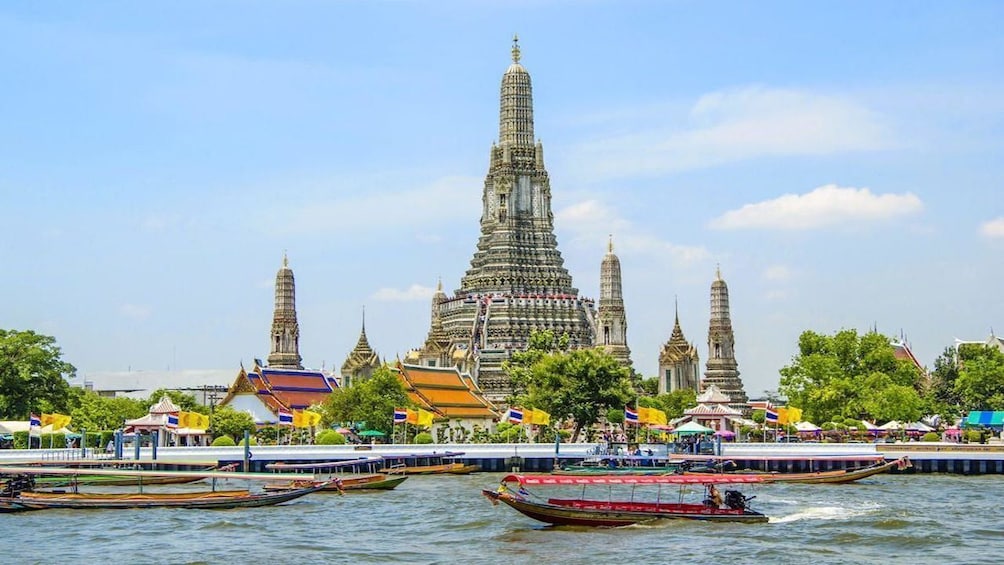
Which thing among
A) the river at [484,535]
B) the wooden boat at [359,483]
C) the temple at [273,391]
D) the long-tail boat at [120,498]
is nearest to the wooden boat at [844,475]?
the river at [484,535]

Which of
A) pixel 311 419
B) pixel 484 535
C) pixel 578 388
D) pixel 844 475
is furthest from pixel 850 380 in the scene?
pixel 484 535

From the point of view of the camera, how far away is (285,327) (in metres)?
124

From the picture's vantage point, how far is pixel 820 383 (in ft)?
270

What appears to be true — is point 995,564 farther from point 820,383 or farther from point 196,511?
point 820,383

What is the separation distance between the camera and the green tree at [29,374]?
81188 millimetres

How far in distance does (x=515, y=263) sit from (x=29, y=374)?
155 ft

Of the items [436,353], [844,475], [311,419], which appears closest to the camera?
[844,475]

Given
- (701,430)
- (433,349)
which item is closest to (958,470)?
(701,430)

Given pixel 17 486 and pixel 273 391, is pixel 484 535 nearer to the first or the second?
pixel 17 486

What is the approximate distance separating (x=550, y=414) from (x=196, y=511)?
3195 cm

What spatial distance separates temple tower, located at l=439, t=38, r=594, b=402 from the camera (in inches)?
4609

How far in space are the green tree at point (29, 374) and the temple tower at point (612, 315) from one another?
45.9 meters

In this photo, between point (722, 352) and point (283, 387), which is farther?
point (722, 352)

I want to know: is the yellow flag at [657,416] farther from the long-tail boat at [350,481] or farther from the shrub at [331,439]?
the long-tail boat at [350,481]
